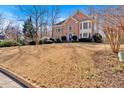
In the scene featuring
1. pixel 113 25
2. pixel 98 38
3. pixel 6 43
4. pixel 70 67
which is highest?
pixel 113 25

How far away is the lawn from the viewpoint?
4.83 metres

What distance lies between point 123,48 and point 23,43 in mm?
4486

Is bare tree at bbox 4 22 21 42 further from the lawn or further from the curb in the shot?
the curb

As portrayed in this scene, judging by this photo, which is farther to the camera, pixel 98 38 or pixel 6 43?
pixel 6 43

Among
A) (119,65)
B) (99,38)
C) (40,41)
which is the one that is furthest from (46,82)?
(40,41)

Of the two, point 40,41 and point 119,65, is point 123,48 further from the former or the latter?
point 40,41

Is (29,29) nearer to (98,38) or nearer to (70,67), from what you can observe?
(98,38)

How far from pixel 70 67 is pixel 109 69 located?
3.29 feet

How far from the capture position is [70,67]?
5.84 m

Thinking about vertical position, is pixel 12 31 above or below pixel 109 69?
above

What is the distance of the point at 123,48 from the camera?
710 cm

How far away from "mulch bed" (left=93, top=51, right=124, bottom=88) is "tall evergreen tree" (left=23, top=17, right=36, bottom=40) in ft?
8.58

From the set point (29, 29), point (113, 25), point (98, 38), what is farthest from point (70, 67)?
point (29, 29)

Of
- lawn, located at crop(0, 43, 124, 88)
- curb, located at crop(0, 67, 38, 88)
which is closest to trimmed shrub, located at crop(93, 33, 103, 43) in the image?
lawn, located at crop(0, 43, 124, 88)
